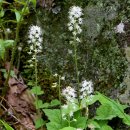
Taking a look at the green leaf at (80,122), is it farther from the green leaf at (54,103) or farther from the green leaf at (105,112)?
the green leaf at (54,103)

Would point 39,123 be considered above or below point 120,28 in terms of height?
below

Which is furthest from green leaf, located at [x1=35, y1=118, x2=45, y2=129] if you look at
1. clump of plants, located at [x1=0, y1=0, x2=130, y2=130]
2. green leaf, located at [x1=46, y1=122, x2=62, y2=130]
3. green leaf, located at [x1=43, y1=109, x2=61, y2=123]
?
green leaf, located at [x1=46, y1=122, x2=62, y2=130]

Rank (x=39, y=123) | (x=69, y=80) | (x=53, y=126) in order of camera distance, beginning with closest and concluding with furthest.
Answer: (x=53, y=126) → (x=39, y=123) → (x=69, y=80)

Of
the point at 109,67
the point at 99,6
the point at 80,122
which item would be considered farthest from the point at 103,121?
the point at 99,6

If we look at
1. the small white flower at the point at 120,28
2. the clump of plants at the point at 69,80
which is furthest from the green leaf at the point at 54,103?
the small white flower at the point at 120,28

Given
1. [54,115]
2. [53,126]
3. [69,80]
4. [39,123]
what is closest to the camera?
[53,126]

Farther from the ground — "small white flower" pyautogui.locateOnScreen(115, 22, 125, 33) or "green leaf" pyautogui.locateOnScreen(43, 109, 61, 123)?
"small white flower" pyautogui.locateOnScreen(115, 22, 125, 33)

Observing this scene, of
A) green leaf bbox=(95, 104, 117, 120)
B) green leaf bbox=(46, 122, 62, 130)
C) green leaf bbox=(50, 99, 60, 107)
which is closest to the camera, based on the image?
green leaf bbox=(46, 122, 62, 130)

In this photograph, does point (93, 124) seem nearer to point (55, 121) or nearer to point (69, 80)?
point (55, 121)

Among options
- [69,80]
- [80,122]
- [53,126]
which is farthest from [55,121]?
[69,80]

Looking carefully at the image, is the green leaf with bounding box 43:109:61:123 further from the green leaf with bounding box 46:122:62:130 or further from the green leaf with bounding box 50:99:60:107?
the green leaf with bounding box 50:99:60:107

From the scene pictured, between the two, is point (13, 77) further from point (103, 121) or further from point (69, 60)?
point (103, 121)
